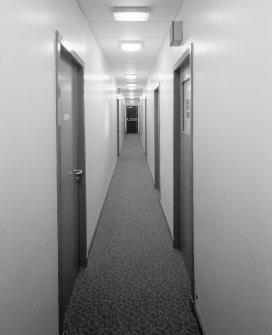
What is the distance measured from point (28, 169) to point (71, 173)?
4.29 feet

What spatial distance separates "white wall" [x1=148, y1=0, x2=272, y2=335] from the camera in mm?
1196

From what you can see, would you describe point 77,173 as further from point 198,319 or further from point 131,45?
point 131,45

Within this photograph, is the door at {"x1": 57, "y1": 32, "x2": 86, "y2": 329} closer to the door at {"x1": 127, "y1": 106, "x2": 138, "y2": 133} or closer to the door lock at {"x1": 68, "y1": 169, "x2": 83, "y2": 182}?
the door lock at {"x1": 68, "y1": 169, "x2": 83, "y2": 182}

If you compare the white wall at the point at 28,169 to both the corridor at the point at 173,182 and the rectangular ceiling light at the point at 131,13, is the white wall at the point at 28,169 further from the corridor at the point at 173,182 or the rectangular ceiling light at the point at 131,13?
the rectangular ceiling light at the point at 131,13

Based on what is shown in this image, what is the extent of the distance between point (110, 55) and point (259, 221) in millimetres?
5045

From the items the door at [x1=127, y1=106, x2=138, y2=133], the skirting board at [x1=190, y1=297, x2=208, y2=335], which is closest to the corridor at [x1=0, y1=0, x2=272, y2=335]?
the skirting board at [x1=190, y1=297, x2=208, y2=335]

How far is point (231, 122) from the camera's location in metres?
1.56

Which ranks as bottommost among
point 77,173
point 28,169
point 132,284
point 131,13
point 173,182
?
point 132,284

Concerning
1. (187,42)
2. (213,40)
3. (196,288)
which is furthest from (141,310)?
(187,42)

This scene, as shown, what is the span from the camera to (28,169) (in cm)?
155

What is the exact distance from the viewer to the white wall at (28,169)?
51.3 inches

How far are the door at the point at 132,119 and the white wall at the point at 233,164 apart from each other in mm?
21438

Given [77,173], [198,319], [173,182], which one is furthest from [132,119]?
[198,319]

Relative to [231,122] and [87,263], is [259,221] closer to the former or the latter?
[231,122]
